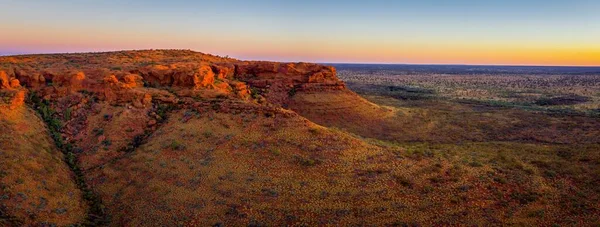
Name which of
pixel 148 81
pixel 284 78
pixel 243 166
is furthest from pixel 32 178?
pixel 284 78

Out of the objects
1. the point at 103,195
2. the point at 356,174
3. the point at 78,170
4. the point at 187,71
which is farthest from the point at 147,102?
the point at 356,174

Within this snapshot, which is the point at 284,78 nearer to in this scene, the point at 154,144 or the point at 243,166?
the point at 154,144

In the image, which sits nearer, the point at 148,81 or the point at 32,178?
the point at 32,178

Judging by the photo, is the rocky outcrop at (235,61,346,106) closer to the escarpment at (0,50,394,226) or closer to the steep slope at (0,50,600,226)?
the escarpment at (0,50,394,226)

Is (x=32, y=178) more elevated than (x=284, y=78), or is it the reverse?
(x=284, y=78)

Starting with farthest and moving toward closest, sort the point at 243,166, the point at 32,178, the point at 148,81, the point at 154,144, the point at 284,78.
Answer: the point at 284,78 → the point at 148,81 → the point at 154,144 → the point at 243,166 → the point at 32,178

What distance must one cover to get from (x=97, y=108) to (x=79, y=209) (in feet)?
25.6

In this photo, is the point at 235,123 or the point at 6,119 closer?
the point at 6,119

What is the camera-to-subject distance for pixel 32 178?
529 inches

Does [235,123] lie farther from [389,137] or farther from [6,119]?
[389,137]

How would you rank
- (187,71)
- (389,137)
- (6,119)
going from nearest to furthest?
(6,119) < (187,71) < (389,137)

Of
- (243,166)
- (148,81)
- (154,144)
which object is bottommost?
(243,166)

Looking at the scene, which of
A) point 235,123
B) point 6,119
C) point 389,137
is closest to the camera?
point 6,119

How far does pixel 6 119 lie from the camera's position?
54.4ft
